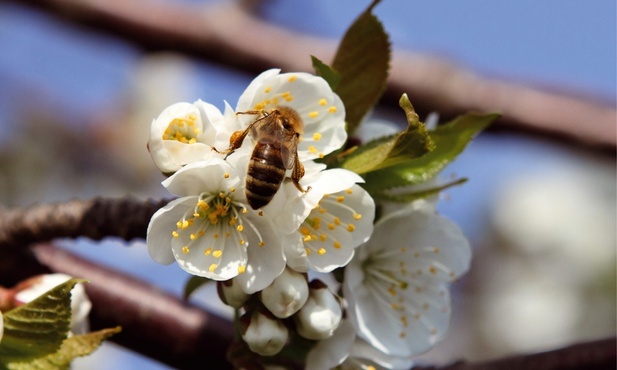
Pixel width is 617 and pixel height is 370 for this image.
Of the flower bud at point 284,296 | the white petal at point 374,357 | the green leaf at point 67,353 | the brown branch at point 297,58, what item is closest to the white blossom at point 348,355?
the white petal at point 374,357

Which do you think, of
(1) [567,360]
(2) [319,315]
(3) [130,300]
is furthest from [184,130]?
(1) [567,360]

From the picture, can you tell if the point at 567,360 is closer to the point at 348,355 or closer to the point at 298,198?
the point at 348,355

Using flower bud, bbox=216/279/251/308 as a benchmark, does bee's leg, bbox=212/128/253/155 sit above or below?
above

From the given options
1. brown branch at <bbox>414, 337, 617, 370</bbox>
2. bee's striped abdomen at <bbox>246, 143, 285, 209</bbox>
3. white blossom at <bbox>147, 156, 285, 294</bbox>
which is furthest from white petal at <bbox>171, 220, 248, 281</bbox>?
brown branch at <bbox>414, 337, 617, 370</bbox>

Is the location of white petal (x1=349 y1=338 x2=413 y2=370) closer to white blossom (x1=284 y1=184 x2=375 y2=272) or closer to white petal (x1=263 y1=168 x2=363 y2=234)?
white blossom (x1=284 y1=184 x2=375 y2=272)

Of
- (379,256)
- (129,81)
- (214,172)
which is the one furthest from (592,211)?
(214,172)

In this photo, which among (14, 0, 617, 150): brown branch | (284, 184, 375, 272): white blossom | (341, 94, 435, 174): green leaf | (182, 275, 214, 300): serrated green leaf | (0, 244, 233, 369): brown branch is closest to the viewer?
(341, 94, 435, 174): green leaf
